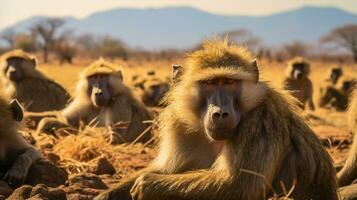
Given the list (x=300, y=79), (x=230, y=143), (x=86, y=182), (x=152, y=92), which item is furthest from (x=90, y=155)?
(x=300, y=79)

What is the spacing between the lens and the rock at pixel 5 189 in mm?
3952

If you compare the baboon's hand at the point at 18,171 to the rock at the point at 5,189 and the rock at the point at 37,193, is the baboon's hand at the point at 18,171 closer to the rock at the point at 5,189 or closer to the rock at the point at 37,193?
the rock at the point at 5,189

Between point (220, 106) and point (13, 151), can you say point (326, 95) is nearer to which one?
point (13, 151)

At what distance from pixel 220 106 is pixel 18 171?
1646mm

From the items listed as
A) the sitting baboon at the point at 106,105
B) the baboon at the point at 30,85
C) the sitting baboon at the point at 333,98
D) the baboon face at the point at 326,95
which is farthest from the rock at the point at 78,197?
the baboon face at the point at 326,95

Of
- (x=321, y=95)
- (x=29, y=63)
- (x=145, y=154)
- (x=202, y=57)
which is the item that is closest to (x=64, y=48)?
(x=321, y=95)

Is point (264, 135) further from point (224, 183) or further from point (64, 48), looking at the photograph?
point (64, 48)

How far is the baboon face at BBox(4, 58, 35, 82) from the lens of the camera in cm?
1030

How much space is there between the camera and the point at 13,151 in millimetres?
4602

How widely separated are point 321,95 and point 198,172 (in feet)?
45.1

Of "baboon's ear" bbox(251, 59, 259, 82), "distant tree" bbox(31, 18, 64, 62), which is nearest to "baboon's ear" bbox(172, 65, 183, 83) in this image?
"baboon's ear" bbox(251, 59, 259, 82)

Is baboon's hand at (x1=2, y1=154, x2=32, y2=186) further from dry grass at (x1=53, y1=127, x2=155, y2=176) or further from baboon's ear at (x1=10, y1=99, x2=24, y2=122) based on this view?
dry grass at (x1=53, y1=127, x2=155, y2=176)

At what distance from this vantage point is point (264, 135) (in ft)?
11.2

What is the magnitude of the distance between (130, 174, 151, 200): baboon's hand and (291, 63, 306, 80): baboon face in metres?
11.9
